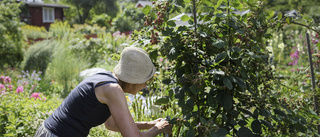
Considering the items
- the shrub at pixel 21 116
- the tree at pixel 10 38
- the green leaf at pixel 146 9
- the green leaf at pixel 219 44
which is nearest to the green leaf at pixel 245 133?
the green leaf at pixel 219 44

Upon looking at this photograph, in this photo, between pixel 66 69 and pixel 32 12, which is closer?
pixel 66 69

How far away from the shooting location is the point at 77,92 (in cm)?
179

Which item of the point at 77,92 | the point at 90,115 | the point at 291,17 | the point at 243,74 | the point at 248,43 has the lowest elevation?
the point at 90,115

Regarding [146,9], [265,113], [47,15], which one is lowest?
[265,113]

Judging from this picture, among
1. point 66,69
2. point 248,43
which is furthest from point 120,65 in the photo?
point 66,69

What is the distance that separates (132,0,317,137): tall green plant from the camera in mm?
1818

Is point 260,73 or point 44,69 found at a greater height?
point 260,73

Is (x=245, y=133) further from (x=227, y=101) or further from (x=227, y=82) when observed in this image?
(x=227, y=82)

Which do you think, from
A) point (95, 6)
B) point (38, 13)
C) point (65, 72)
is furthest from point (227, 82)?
point (95, 6)

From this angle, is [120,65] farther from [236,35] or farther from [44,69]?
[44,69]

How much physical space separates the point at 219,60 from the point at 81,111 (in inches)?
32.8

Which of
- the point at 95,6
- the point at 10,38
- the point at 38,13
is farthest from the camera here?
the point at 95,6

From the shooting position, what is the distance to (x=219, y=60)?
1.77 metres

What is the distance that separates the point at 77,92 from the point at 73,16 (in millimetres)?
41607
